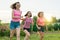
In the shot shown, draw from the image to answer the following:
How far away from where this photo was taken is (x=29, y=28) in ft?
38.4

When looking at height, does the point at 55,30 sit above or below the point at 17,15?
below

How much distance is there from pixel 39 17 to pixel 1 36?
490 centimetres

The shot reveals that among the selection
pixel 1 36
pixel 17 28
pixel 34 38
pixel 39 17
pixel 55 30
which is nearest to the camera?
pixel 17 28

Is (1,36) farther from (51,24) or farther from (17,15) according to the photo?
(17,15)

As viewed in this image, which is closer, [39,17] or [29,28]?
[29,28]

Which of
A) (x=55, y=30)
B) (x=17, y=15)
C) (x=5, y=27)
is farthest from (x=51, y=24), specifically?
(x=17, y=15)

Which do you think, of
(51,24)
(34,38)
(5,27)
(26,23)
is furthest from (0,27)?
(26,23)

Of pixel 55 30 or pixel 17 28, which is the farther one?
pixel 55 30

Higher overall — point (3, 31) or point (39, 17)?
point (39, 17)

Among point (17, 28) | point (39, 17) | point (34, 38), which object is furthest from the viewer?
point (34, 38)

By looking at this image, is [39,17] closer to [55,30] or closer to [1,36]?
[1,36]

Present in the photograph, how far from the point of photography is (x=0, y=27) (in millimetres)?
17156

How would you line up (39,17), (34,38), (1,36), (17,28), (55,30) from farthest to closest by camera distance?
(55,30) < (1,36) < (34,38) < (39,17) < (17,28)

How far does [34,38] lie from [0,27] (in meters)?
2.90
